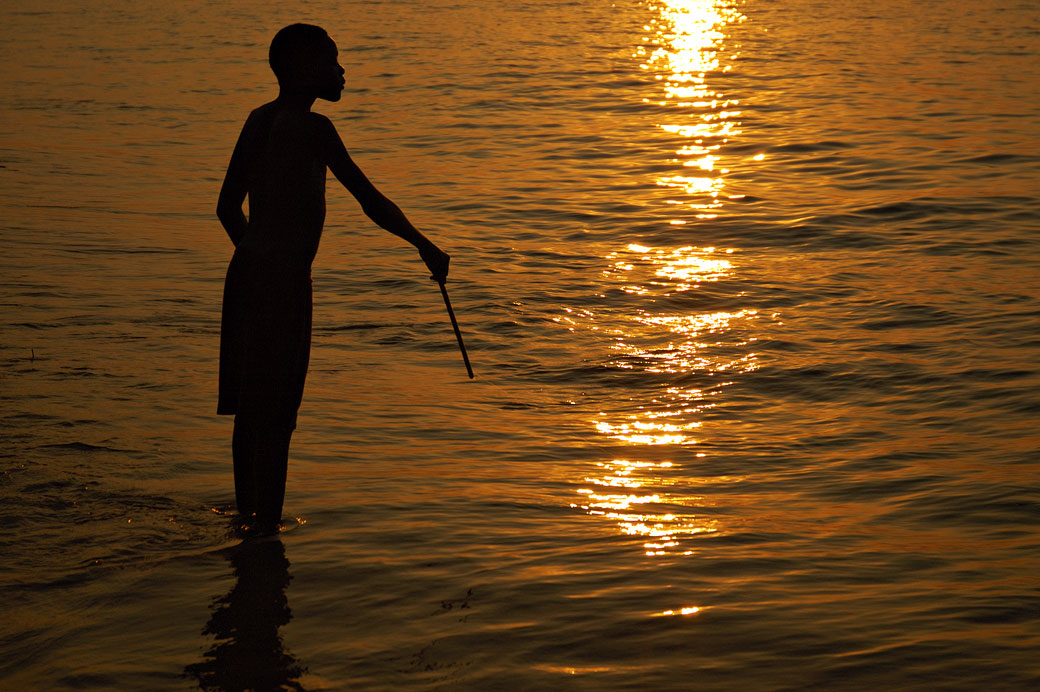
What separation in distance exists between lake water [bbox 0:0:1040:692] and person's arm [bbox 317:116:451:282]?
3.92 ft

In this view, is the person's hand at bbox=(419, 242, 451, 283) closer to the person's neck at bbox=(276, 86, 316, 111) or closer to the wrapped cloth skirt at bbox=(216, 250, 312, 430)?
the wrapped cloth skirt at bbox=(216, 250, 312, 430)

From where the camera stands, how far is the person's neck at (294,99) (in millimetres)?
5070

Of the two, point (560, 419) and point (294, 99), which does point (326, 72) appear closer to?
point (294, 99)

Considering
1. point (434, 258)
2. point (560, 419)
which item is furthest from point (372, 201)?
point (560, 419)

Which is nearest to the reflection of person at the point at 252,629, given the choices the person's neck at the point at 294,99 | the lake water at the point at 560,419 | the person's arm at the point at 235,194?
the lake water at the point at 560,419

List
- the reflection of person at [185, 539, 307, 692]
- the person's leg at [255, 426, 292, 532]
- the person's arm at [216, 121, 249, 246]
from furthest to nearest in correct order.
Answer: the person's leg at [255, 426, 292, 532]
the person's arm at [216, 121, 249, 246]
the reflection of person at [185, 539, 307, 692]

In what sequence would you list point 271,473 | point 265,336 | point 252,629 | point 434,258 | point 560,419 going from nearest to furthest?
point 252,629
point 434,258
point 265,336
point 271,473
point 560,419

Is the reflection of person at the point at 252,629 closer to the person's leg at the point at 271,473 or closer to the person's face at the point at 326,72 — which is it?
the person's leg at the point at 271,473

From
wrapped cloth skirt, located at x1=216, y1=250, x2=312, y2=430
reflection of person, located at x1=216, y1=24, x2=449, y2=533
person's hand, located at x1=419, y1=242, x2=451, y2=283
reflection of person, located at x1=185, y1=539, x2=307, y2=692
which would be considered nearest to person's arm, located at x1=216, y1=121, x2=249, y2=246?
reflection of person, located at x1=216, y1=24, x2=449, y2=533

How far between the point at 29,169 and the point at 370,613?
1151 cm

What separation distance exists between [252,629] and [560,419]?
2.90 m

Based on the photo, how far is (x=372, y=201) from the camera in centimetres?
510

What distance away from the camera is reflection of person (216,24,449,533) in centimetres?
505

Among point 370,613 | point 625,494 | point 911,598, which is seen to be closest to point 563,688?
point 370,613
